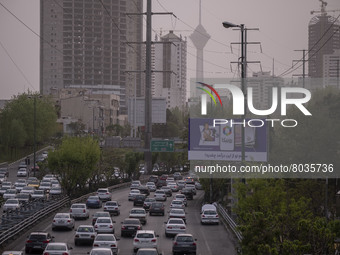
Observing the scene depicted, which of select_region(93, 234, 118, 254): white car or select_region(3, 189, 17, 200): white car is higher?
select_region(93, 234, 118, 254): white car

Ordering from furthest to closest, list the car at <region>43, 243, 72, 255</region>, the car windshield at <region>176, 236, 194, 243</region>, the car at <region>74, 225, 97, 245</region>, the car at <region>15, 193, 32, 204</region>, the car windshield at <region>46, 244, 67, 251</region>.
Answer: the car at <region>15, 193, 32, 204</region> → the car at <region>74, 225, 97, 245</region> → the car windshield at <region>176, 236, 194, 243</region> → the car windshield at <region>46, 244, 67, 251</region> → the car at <region>43, 243, 72, 255</region>

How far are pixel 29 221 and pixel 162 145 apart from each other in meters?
32.3

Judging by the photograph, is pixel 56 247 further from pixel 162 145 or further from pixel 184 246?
pixel 162 145

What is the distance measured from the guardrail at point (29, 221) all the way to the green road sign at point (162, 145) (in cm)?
1723

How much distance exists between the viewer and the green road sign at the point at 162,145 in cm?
7169

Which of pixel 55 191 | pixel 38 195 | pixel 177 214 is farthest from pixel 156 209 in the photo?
pixel 55 191

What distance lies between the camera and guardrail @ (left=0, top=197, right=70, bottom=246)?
3428 centimetres

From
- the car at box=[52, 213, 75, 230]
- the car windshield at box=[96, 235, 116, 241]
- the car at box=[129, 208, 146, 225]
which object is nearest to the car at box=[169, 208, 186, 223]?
the car at box=[129, 208, 146, 225]

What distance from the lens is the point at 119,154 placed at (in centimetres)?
9150

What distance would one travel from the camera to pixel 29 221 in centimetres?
4116

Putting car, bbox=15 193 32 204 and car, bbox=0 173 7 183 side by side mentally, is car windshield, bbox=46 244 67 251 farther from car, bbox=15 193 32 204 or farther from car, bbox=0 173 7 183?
car, bbox=0 173 7 183

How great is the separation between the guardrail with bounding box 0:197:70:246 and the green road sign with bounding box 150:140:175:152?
1723 centimetres

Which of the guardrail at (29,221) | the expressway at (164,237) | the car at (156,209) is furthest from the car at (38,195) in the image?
the car at (156,209)

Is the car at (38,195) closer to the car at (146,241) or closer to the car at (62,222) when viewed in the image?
the car at (62,222)
